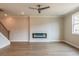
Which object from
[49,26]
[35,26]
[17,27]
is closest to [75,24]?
[49,26]

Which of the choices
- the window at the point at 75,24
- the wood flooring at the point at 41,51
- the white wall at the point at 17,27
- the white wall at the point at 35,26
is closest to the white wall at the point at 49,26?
the white wall at the point at 35,26

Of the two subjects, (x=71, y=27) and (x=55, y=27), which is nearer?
(x=71, y=27)

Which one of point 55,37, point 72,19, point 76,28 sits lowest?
point 55,37

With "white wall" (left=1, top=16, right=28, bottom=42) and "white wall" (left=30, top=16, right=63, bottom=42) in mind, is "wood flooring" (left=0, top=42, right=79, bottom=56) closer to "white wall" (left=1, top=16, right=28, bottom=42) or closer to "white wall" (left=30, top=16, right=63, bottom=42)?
"white wall" (left=30, top=16, right=63, bottom=42)

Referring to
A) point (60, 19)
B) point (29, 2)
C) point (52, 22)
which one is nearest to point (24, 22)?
point (52, 22)

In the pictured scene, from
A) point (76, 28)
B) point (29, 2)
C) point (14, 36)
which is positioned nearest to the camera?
point (29, 2)

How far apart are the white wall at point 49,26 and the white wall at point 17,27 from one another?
0.90 meters

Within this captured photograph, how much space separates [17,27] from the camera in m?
12.1

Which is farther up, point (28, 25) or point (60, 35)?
point (28, 25)

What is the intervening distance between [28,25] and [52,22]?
2205 millimetres

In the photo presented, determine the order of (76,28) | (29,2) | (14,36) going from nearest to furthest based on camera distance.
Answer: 1. (29,2)
2. (76,28)
3. (14,36)

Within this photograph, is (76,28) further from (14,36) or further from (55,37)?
(14,36)

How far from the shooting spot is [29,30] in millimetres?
12102

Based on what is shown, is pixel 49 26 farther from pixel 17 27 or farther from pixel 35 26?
pixel 17 27
